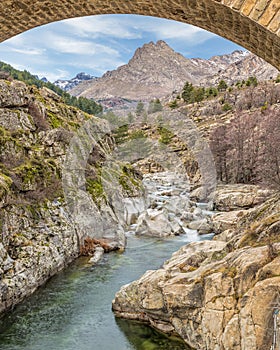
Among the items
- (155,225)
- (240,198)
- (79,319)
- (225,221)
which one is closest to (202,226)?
(225,221)

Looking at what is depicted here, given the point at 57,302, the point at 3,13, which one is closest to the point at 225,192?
the point at 57,302

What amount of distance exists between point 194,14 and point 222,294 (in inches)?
208

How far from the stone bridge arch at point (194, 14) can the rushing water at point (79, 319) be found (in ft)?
22.4

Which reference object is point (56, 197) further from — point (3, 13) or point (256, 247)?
point (3, 13)

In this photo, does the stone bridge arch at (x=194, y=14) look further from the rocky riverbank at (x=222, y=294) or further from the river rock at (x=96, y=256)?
the river rock at (x=96, y=256)

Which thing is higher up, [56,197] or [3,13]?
[3,13]

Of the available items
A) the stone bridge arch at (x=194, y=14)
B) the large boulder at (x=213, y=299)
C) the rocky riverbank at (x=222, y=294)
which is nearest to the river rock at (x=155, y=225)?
the rocky riverbank at (x=222, y=294)

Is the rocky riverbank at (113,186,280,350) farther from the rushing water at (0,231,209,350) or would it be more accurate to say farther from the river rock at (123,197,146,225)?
the river rock at (123,197,146,225)

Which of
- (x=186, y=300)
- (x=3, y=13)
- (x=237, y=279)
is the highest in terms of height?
(x=3, y=13)

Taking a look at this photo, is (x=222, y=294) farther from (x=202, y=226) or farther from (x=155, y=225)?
(x=155, y=225)

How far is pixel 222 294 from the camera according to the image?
7.02 m

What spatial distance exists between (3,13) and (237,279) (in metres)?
6.07

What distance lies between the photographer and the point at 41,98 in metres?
24.2

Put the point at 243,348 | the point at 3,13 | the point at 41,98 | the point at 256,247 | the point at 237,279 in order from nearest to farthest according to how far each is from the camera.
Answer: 1. the point at 3,13
2. the point at 243,348
3. the point at 237,279
4. the point at 256,247
5. the point at 41,98
